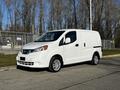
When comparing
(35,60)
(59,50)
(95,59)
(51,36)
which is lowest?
(95,59)

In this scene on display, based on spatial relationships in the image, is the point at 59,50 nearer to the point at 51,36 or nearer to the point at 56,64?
the point at 56,64

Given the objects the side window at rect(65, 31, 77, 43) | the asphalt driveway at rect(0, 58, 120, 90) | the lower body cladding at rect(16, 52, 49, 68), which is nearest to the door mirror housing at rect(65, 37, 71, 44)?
the side window at rect(65, 31, 77, 43)

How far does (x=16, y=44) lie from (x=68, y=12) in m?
34.7

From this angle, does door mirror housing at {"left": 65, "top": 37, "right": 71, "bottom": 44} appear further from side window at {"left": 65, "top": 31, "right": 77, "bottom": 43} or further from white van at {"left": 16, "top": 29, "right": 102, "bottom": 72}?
side window at {"left": 65, "top": 31, "right": 77, "bottom": 43}

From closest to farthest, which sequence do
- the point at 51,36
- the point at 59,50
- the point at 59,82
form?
the point at 59,82 < the point at 59,50 < the point at 51,36

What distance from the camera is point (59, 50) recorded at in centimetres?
1323

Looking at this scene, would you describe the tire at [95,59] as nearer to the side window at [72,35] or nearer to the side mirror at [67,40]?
the side window at [72,35]

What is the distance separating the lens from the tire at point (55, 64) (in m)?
12.9

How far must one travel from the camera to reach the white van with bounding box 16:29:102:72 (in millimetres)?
Result: 12594

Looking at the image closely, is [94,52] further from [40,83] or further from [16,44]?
[16,44]

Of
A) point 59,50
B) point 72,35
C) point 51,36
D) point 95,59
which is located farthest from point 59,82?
point 95,59

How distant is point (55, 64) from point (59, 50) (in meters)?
0.71

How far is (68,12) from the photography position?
6012 centimetres

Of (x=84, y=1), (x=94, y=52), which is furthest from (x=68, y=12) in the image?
(x=94, y=52)
